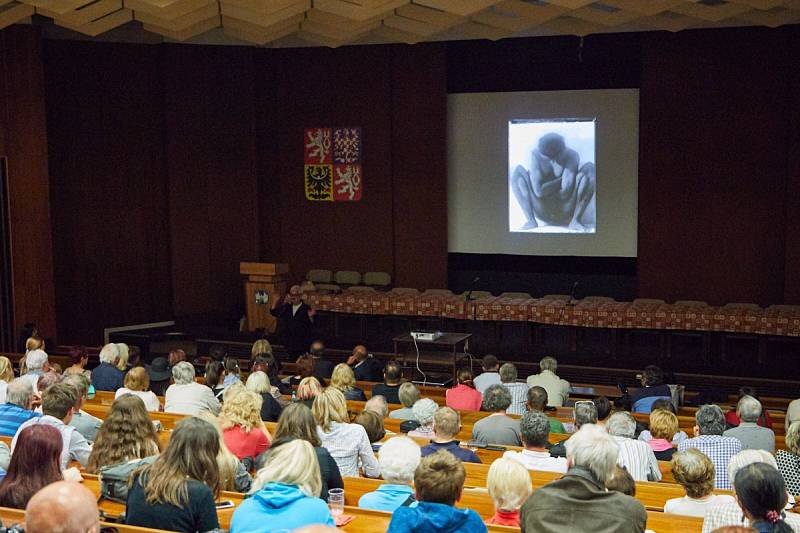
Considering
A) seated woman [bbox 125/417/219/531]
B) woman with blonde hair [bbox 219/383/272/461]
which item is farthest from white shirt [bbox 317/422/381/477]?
seated woman [bbox 125/417/219/531]

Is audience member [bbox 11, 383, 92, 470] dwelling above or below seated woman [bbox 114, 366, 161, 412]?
above

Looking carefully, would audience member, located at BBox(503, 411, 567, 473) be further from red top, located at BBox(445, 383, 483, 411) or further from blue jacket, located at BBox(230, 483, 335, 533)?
red top, located at BBox(445, 383, 483, 411)

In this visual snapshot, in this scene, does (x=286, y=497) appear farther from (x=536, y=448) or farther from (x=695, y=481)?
(x=536, y=448)

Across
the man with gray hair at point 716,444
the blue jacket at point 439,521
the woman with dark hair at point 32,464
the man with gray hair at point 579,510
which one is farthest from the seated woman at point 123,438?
the man with gray hair at point 716,444

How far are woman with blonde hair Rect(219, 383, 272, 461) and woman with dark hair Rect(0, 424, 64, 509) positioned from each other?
4.31 ft

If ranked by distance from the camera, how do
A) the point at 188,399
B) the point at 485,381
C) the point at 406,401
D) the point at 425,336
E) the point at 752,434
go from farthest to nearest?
the point at 425,336, the point at 485,381, the point at 406,401, the point at 188,399, the point at 752,434

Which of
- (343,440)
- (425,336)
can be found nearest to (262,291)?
(425,336)

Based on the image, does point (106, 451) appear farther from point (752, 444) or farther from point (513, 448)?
point (752, 444)

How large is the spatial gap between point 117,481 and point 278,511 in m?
0.93

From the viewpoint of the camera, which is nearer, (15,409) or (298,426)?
(298,426)

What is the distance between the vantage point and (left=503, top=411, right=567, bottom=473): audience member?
16.5 ft

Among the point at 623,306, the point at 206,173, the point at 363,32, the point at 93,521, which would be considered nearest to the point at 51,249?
the point at 206,173

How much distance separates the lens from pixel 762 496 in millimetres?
3311

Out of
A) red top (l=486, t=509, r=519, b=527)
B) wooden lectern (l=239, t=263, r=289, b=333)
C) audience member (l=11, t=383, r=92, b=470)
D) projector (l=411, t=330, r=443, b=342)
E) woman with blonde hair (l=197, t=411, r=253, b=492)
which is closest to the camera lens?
red top (l=486, t=509, r=519, b=527)
